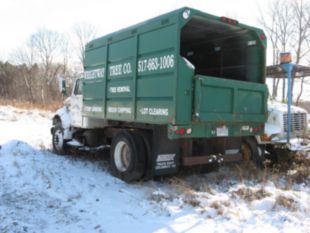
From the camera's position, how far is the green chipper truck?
535cm

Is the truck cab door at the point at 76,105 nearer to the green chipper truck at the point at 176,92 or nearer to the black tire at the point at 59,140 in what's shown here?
the green chipper truck at the point at 176,92

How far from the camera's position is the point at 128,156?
6.83m

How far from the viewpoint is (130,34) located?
640 cm

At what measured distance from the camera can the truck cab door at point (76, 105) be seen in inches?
348

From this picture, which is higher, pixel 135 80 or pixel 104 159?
pixel 135 80

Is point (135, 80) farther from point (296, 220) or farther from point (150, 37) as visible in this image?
point (296, 220)

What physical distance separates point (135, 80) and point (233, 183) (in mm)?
2816

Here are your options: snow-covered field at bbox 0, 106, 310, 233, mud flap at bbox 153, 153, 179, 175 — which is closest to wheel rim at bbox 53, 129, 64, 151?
snow-covered field at bbox 0, 106, 310, 233

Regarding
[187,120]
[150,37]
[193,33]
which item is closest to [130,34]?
[150,37]

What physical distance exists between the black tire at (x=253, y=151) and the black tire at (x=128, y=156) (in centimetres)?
272

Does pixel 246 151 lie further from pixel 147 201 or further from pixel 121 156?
pixel 147 201

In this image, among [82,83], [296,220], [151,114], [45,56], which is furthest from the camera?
[45,56]

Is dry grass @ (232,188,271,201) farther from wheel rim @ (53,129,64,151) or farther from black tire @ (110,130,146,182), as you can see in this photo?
wheel rim @ (53,129,64,151)

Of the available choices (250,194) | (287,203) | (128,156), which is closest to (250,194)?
(250,194)
